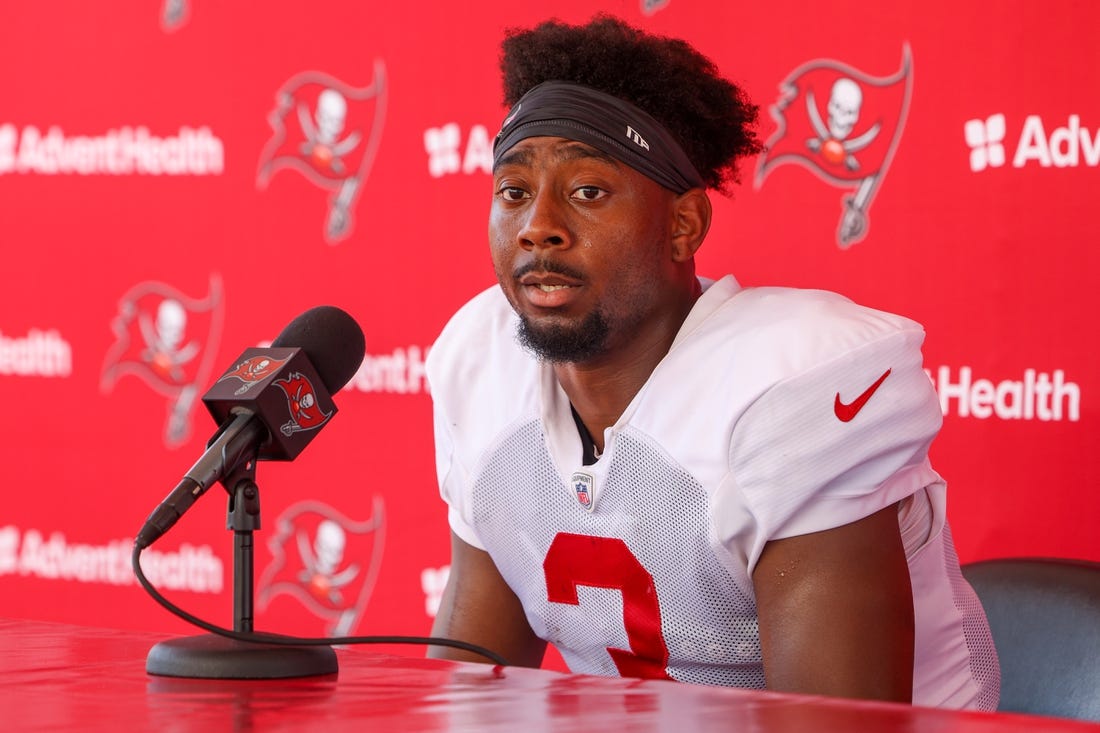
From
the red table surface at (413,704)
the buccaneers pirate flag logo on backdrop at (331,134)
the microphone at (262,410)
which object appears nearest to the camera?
the red table surface at (413,704)

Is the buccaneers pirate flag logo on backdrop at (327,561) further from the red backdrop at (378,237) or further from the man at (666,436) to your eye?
the man at (666,436)

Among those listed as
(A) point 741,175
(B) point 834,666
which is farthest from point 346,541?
(B) point 834,666

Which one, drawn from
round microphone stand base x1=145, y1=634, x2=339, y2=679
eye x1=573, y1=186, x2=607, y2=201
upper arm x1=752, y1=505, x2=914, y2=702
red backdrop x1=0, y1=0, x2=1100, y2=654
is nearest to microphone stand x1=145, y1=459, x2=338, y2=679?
round microphone stand base x1=145, y1=634, x2=339, y2=679

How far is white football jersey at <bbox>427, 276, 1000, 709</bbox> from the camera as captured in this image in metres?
1.24

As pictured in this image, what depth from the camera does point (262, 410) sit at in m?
0.98

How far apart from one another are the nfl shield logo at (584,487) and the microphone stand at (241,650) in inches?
16.5

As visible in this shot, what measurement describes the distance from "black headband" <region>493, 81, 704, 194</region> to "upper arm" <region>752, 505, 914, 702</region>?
40 centimetres

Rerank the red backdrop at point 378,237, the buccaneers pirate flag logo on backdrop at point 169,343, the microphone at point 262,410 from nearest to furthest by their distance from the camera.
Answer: the microphone at point 262,410 < the red backdrop at point 378,237 < the buccaneers pirate flag logo on backdrop at point 169,343

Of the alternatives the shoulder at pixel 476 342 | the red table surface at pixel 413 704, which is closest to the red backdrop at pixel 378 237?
the shoulder at pixel 476 342

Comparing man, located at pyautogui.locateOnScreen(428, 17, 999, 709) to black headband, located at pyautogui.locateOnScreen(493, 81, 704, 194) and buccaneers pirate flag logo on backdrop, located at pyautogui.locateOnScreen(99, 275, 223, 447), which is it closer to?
black headband, located at pyautogui.locateOnScreen(493, 81, 704, 194)

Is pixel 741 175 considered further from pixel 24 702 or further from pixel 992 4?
→ pixel 24 702

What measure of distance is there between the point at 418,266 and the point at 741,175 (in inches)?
23.3

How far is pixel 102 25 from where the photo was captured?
104 inches

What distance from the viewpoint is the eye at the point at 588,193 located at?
4.60 feet
